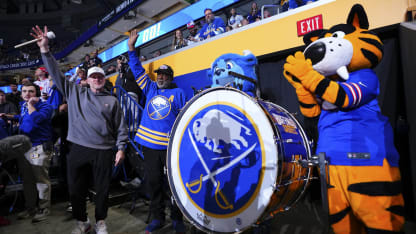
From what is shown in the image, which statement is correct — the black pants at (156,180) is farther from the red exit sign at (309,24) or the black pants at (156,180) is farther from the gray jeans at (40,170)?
the red exit sign at (309,24)

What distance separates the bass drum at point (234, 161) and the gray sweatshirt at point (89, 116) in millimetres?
880

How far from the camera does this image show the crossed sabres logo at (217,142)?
1.40 meters

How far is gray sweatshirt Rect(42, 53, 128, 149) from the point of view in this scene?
2139mm

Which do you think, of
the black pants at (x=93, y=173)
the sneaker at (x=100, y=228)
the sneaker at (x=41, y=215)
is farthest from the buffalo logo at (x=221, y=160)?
the sneaker at (x=41, y=215)

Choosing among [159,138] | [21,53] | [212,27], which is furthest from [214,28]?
[21,53]

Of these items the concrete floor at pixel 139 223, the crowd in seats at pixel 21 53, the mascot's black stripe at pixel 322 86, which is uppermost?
the crowd in seats at pixel 21 53

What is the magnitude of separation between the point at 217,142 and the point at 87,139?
4.38 feet

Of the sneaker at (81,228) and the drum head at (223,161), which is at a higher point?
the drum head at (223,161)

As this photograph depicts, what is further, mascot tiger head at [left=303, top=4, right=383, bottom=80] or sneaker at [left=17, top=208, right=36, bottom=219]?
sneaker at [left=17, top=208, right=36, bottom=219]

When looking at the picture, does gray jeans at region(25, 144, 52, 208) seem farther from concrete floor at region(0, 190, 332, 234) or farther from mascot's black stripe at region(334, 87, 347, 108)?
mascot's black stripe at region(334, 87, 347, 108)

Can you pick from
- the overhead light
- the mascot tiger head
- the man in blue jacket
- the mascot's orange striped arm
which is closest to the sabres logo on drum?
the mascot's orange striped arm

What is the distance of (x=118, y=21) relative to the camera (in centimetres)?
1192

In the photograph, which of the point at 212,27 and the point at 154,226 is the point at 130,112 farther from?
the point at 212,27

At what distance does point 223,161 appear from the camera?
57.4 inches
